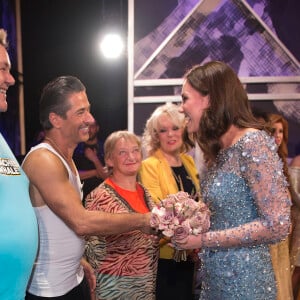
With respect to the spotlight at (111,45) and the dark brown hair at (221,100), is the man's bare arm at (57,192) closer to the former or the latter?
the dark brown hair at (221,100)

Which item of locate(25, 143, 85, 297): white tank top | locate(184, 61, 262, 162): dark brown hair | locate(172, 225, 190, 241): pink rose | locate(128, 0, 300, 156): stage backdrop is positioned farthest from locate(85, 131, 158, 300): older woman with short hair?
locate(128, 0, 300, 156): stage backdrop

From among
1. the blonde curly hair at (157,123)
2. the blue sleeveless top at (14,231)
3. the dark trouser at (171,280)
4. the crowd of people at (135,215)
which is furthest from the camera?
the blonde curly hair at (157,123)

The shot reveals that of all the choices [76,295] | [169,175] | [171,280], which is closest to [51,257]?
[76,295]

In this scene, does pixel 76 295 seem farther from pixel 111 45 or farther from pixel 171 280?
pixel 111 45

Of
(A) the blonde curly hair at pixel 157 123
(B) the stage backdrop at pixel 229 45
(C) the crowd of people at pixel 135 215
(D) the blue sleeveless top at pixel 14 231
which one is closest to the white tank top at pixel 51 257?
(C) the crowd of people at pixel 135 215

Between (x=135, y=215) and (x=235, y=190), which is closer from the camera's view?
(x=235, y=190)

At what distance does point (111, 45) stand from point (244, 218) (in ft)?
9.19

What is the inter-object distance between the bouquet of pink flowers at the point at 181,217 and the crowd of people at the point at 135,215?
0.04 m

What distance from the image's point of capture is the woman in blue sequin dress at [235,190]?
1.45 meters

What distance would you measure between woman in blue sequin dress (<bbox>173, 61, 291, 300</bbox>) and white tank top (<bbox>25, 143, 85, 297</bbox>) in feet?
1.88

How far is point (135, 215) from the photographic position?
196 centimetres

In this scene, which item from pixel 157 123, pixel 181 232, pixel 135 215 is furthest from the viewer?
pixel 157 123

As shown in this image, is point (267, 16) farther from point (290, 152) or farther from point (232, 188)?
point (232, 188)

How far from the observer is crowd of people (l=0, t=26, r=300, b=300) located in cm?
140
